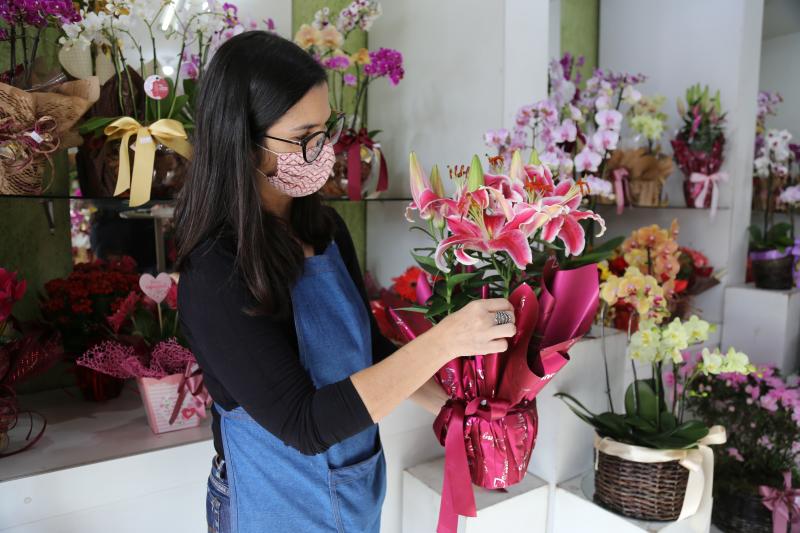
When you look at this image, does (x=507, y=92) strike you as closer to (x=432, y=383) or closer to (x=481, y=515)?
(x=432, y=383)

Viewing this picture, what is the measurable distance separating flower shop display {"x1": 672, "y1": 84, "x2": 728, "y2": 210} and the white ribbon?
60.7 inches

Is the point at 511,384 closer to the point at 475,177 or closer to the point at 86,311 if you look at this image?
the point at 475,177

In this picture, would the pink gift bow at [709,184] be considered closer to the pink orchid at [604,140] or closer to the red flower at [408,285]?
the pink orchid at [604,140]

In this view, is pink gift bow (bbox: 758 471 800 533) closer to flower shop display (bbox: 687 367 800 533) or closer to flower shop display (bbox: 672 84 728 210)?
flower shop display (bbox: 687 367 800 533)

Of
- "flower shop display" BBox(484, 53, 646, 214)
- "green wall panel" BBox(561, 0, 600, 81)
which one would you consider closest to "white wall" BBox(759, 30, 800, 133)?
"green wall panel" BBox(561, 0, 600, 81)

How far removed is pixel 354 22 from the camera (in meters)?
1.88

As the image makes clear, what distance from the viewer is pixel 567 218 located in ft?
3.10

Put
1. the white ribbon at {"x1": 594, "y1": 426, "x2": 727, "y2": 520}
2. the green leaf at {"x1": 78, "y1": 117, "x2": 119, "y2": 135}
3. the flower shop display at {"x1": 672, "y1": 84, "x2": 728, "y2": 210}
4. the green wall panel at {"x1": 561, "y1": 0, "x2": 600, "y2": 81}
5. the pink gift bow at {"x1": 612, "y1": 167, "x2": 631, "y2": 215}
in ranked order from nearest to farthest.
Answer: the green leaf at {"x1": 78, "y1": 117, "x2": 119, "y2": 135}, the white ribbon at {"x1": 594, "y1": 426, "x2": 727, "y2": 520}, the pink gift bow at {"x1": 612, "y1": 167, "x2": 631, "y2": 215}, the flower shop display at {"x1": 672, "y1": 84, "x2": 728, "y2": 210}, the green wall panel at {"x1": 561, "y1": 0, "x2": 600, "y2": 81}

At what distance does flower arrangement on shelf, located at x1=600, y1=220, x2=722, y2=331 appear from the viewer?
62.3 inches

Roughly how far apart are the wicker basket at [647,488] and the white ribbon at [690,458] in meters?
0.02

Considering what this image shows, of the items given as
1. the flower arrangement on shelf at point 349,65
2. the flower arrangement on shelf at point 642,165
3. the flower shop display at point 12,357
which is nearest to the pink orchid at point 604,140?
the flower arrangement on shelf at point 349,65

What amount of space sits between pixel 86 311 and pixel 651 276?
5.20 ft

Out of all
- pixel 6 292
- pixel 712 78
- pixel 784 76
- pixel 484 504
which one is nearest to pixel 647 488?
pixel 484 504

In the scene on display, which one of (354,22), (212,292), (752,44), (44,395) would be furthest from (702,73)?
(44,395)
